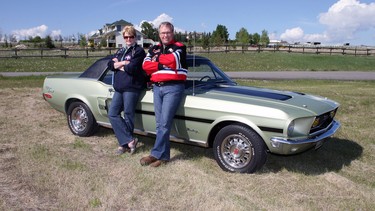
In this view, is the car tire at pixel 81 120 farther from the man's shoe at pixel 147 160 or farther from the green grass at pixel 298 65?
the green grass at pixel 298 65

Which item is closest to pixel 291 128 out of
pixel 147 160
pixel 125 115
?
pixel 147 160

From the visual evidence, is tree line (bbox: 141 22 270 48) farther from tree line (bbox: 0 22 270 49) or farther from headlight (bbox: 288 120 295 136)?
headlight (bbox: 288 120 295 136)

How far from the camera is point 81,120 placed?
5.93m

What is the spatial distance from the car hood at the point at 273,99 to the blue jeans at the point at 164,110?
37 cm

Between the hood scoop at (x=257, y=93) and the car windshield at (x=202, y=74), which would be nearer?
the hood scoop at (x=257, y=93)

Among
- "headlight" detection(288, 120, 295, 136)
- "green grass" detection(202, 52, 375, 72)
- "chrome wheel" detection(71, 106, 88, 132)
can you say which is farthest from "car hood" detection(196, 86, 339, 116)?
"green grass" detection(202, 52, 375, 72)

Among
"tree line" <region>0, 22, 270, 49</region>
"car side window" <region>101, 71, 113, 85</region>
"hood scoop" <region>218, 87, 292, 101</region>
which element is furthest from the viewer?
"tree line" <region>0, 22, 270, 49</region>

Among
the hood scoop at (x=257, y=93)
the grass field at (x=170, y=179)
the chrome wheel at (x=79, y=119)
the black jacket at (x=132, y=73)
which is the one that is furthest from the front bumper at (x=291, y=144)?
the chrome wheel at (x=79, y=119)

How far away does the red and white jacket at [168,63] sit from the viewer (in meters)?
4.31

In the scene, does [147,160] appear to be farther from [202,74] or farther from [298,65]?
[298,65]

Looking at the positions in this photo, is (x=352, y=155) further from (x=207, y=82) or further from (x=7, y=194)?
(x=7, y=194)

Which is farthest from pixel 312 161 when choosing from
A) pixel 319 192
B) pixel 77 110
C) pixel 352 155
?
pixel 77 110

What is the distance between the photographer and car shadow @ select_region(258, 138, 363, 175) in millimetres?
4594

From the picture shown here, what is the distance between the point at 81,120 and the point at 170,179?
97.7 inches
